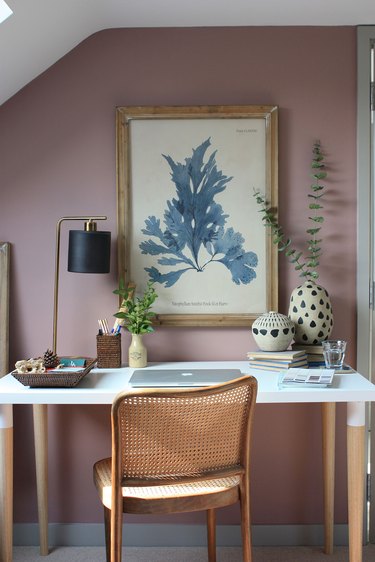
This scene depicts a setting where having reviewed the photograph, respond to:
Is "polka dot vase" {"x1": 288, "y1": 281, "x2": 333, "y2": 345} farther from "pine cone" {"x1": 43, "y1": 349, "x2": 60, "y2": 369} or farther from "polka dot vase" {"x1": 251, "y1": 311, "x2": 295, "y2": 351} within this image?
"pine cone" {"x1": 43, "y1": 349, "x2": 60, "y2": 369}

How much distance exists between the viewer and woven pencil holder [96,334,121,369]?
2.78 metres

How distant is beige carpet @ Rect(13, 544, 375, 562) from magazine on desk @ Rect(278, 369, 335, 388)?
0.91m

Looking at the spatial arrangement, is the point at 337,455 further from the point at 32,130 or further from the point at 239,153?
the point at 32,130

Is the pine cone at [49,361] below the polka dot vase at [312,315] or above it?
below

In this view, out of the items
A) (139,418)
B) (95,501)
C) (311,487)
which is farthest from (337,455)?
(139,418)

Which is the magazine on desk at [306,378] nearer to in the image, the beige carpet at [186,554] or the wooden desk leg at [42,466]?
the beige carpet at [186,554]

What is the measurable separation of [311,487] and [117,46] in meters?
2.10

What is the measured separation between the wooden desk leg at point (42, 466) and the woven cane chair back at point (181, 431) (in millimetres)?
896

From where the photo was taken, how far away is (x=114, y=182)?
296 centimetres

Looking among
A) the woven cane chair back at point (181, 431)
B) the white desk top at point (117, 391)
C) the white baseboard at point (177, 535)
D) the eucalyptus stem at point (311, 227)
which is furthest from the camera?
the white baseboard at point (177, 535)

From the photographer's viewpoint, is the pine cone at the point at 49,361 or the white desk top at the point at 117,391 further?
the pine cone at the point at 49,361

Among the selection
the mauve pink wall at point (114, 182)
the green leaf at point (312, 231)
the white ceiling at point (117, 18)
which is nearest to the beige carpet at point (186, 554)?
the mauve pink wall at point (114, 182)

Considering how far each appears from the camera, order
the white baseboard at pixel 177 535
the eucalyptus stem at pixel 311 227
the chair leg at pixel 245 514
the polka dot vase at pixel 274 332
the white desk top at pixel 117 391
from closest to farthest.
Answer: the chair leg at pixel 245 514 → the white desk top at pixel 117 391 → the polka dot vase at pixel 274 332 → the eucalyptus stem at pixel 311 227 → the white baseboard at pixel 177 535

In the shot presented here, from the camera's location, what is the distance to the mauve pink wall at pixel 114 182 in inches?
115
